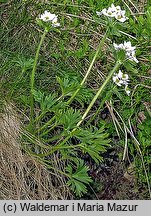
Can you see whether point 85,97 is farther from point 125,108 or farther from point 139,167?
point 139,167

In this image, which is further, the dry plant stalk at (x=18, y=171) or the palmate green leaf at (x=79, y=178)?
the dry plant stalk at (x=18, y=171)

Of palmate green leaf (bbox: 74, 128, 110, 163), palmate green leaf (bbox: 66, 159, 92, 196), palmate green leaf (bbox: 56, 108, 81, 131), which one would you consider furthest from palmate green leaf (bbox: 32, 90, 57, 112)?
palmate green leaf (bbox: 66, 159, 92, 196)

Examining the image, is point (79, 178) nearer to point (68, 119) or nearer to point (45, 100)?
point (68, 119)

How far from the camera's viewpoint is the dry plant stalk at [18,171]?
2.60 metres

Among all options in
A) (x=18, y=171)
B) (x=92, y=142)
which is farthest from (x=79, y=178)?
(x=18, y=171)

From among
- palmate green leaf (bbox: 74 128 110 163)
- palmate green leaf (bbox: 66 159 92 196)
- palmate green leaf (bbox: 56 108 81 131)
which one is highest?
palmate green leaf (bbox: 56 108 81 131)

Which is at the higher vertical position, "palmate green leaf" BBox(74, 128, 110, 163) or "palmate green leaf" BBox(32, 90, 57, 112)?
"palmate green leaf" BBox(32, 90, 57, 112)

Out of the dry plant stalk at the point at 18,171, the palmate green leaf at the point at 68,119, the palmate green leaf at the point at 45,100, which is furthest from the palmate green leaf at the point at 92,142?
the dry plant stalk at the point at 18,171

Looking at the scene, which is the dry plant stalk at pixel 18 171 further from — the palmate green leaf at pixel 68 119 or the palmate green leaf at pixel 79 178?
the palmate green leaf at pixel 68 119

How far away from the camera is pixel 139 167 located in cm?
291

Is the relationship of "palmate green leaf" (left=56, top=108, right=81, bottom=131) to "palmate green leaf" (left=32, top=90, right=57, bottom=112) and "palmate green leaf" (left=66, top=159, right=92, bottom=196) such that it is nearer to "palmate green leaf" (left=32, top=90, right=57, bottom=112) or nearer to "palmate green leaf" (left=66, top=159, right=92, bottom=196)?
"palmate green leaf" (left=32, top=90, right=57, bottom=112)

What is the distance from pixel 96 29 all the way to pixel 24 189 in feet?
3.35

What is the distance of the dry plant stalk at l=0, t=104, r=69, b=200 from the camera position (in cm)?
260

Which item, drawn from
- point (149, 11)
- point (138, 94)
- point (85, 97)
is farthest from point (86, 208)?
point (149, 11)
